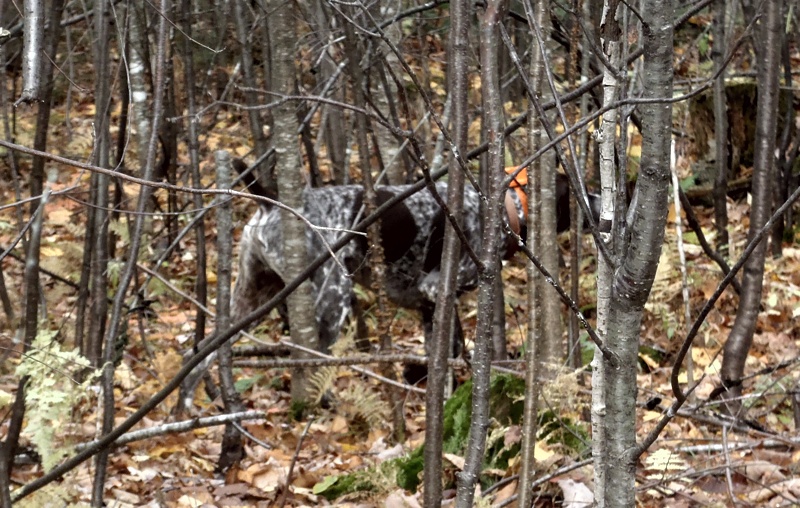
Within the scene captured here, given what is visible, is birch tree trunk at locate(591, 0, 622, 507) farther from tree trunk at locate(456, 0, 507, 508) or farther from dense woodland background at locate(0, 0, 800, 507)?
tree trunk at locate(456, 0, 507, 508)

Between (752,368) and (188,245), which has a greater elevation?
(188,245)

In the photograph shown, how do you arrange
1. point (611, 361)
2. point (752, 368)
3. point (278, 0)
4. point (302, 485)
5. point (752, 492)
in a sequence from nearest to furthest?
point (611, 361), point (752, 492), point (302, 485), point (278, 0), point (752, 368)

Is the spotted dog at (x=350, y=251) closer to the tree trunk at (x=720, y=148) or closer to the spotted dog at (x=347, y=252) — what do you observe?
the spotted dog at (x=347, y=252)

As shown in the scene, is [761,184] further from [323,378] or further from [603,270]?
[323,378]

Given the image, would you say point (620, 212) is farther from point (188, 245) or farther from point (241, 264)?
point (188, 245)

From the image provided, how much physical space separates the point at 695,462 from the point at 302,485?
6.36ft

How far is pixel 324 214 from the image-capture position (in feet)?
23.4

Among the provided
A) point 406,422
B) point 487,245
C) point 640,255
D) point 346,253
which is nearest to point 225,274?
point 406,422

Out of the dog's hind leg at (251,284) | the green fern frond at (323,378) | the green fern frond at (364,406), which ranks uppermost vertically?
the dog's hind leg at (251,284)

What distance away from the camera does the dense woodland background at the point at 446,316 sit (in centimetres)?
186

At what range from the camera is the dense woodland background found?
186 centimetres

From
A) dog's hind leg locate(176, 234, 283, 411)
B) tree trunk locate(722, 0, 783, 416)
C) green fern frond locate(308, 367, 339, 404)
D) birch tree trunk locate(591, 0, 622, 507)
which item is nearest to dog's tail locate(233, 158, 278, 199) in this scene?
dog's hind leg locate(176, 234, 283, 411)

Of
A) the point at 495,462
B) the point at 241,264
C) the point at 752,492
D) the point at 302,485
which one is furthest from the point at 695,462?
the point at 241,264

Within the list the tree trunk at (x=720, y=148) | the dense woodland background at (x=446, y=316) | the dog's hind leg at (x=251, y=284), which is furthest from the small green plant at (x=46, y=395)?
A: the tree trunk at (x=720, y=148)
